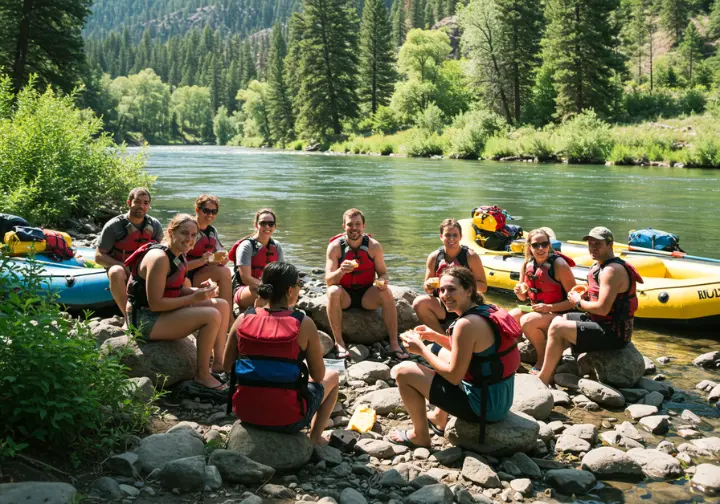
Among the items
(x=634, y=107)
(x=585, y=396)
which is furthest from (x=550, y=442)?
(x=634, y=107)

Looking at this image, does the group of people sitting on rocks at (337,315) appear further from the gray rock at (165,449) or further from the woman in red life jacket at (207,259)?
the gray rock at (165,449)

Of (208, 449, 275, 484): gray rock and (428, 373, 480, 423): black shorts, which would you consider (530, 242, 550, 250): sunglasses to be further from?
(208, 449, 275, 484): gray rock

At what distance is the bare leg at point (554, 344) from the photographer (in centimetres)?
563

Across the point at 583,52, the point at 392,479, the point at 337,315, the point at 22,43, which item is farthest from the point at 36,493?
the point at 583,52

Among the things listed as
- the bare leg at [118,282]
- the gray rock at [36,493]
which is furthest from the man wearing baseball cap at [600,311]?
the gray rock at [36,493]

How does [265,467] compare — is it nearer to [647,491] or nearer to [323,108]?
[647,491]

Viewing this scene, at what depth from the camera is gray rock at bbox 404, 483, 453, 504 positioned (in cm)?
348

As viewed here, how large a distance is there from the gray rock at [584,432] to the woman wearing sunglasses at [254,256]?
315 cm

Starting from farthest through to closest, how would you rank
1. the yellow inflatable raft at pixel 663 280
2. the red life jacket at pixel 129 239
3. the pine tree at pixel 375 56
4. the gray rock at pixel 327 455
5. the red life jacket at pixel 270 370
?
the pine tree at pixel 375 56
the yellow inflatable raft at pixel 663 280
the red life jacket at pixel 129 239
the gray rock at pixel 327 455
the red life jacket at pixel 270 370

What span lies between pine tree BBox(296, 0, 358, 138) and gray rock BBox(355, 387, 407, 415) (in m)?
54.3

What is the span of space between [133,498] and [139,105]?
101633 mm

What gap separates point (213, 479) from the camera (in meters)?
3.49

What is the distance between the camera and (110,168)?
14.6m

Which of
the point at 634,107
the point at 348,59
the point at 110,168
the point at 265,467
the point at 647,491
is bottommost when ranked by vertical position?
the point at 647,491
